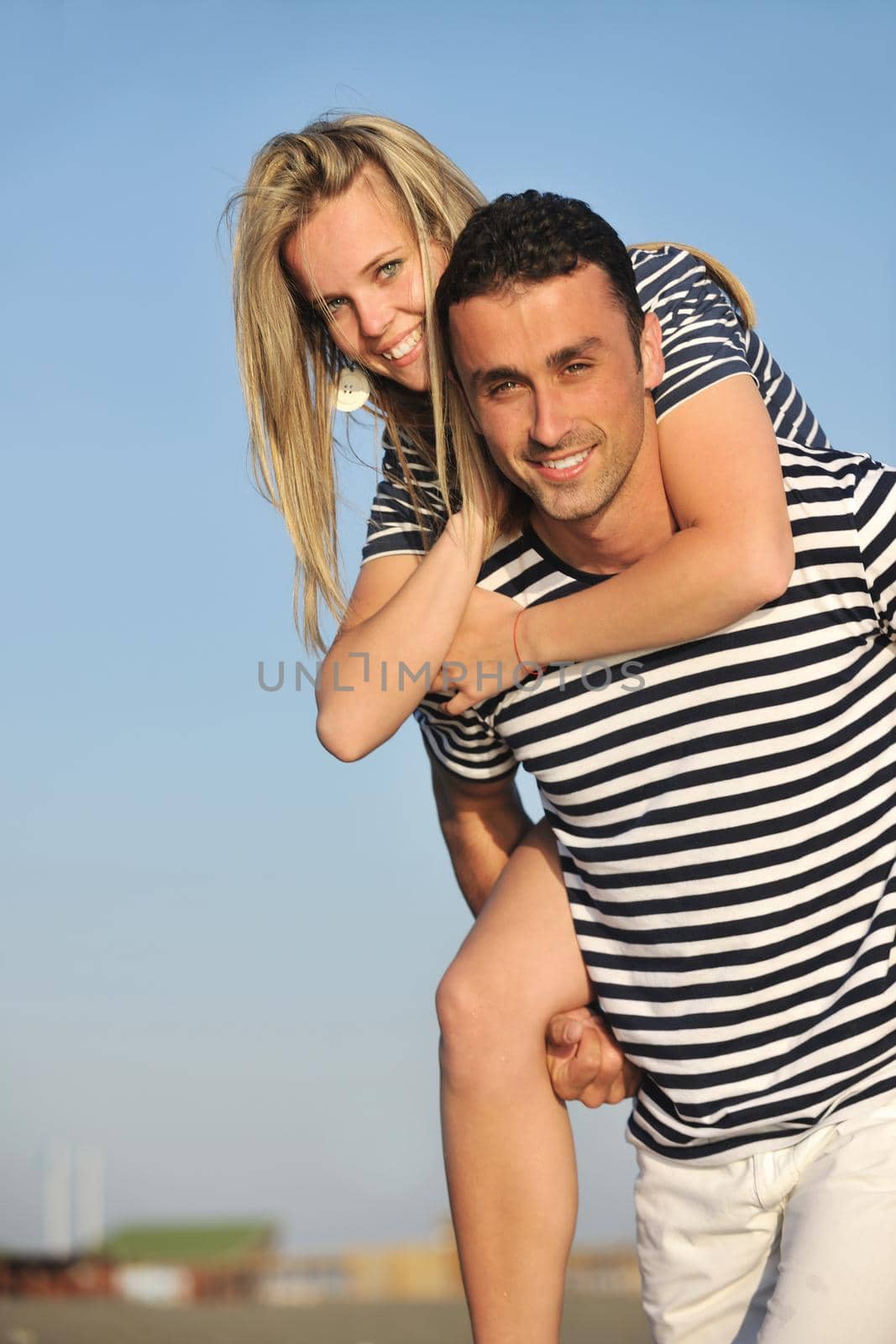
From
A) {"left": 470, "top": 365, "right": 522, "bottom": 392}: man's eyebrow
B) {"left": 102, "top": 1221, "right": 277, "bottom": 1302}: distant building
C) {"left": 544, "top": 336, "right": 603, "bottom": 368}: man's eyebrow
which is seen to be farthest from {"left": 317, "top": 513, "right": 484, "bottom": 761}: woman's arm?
{"left": 102, "top": 1221, "right": 277, "bottom": 1302}: distant building

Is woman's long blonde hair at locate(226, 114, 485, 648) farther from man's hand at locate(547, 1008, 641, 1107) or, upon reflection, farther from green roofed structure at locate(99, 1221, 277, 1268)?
green roofed structure at locate(99, 1221, 277, 1268)

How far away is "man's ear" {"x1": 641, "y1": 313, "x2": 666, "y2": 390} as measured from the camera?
118 inches

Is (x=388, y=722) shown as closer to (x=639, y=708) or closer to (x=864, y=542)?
(x=639, y=708)

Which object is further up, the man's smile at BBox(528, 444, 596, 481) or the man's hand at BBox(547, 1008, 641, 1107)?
the man's smile at BBox(528, 444, 596, 481)

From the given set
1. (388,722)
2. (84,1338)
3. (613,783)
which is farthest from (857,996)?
(84,1338)

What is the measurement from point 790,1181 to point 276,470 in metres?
1.85

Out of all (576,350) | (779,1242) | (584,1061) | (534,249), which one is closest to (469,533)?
(576,350)

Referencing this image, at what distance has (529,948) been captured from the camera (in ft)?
10.8

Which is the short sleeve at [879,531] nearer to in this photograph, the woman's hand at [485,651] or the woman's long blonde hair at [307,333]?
the woman's hand at [485,651]

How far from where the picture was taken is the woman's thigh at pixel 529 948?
322 centimetres

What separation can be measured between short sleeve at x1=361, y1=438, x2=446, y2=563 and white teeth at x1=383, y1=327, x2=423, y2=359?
0.70 feet

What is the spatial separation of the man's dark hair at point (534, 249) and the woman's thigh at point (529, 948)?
1.13 meters

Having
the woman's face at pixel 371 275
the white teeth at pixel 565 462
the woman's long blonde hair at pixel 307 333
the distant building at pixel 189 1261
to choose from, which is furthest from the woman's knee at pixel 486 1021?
the distant building at pixel 189 1261

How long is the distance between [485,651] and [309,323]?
990 mm
